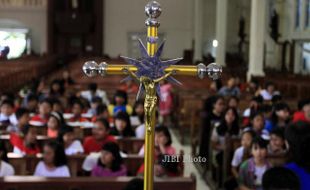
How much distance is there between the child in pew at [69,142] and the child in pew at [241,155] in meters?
1.72

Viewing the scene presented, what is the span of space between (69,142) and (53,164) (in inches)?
43.6

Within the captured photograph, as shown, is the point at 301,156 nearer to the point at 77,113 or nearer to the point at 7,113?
the point at 77,113

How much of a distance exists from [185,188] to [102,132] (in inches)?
81.8

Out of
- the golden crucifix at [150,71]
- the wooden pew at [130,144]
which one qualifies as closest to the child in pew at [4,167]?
the wooden pew at [130,144]

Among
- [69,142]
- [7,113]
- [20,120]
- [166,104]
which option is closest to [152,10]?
[69,142]

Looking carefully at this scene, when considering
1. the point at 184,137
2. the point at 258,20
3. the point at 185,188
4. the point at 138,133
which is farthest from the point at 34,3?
the point at 185,188

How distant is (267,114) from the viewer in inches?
283

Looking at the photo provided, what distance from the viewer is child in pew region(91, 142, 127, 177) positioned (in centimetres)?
468

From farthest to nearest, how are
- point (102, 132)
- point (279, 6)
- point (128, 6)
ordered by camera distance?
point (128, 6) < point (279, 6) < point (102, 132)

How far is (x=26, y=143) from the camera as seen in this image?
5762 mm

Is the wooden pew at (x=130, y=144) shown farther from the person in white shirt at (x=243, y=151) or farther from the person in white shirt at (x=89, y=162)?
the person in white shirt at (x=243, y=151)

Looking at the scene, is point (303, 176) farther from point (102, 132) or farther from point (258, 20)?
point (258, 20)

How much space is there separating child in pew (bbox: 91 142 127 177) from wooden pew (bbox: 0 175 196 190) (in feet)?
1.94

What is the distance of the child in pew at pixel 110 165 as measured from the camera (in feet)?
15.4
